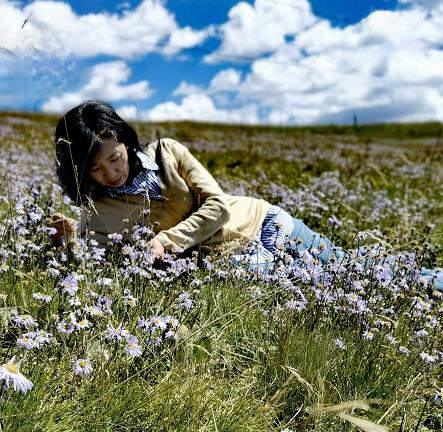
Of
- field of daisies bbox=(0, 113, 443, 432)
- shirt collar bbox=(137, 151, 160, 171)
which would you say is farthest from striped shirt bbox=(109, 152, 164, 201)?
field of daisies bbox=(0, 113, 443, 432)

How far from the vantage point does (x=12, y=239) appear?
3.70 m

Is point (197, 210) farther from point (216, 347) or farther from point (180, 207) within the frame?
point (216, 347)

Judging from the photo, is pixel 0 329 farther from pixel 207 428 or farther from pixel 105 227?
pixel 105 227

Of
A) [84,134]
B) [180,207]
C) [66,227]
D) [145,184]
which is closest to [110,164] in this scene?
[84,134]

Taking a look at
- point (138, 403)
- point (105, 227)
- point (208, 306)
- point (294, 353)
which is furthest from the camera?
point (105, 227)

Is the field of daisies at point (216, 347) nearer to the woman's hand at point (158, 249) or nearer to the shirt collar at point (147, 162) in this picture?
the woman's hand at point (158, 249)

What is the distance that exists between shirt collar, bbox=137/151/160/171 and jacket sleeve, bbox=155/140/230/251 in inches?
7.3

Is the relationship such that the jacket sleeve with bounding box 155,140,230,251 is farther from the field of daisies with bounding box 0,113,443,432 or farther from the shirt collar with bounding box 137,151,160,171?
the field of daisies with bounding box 0,113,443,432

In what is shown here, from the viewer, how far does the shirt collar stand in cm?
467

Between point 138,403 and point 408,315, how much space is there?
5.30ft

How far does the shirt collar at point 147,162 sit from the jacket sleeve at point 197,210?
185mm

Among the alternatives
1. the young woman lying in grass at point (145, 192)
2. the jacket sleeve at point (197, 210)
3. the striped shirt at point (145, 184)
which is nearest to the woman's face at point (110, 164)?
the young woman lying in grass at point (145, 192)

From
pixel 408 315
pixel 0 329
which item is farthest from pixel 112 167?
pixel 408 315

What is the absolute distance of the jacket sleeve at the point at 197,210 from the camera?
448 centimetres
